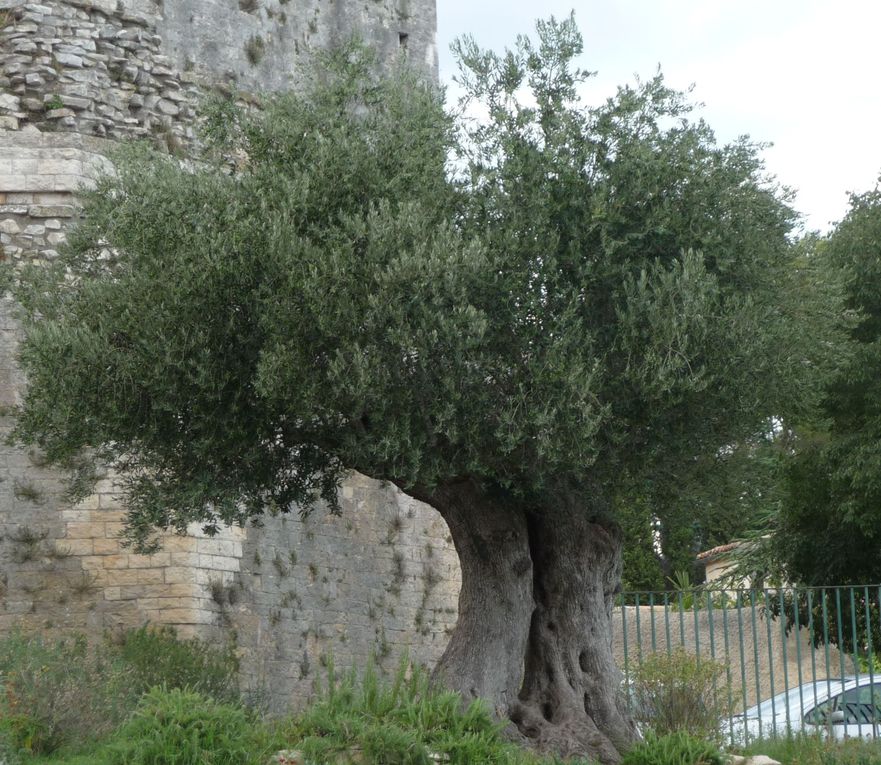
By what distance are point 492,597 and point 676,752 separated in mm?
2354

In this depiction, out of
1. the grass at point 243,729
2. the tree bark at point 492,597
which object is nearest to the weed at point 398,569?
the tree bark at point 492,597

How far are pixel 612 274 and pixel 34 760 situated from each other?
5.30 m

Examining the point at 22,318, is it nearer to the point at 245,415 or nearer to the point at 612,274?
the point at 245,415

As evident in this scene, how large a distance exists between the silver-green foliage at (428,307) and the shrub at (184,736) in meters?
1.92

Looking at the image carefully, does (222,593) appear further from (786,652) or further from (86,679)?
(786,652)

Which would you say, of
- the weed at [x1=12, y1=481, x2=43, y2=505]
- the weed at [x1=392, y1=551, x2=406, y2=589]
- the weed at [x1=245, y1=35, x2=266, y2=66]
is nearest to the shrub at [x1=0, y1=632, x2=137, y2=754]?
the weed at [x1=12, y1=481, x2=43, y2=505]

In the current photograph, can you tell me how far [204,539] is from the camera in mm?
13328

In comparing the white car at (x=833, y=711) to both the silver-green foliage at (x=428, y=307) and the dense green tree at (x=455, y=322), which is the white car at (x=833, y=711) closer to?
the dense green tree at (x=455, y=322)

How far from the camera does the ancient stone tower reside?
1292 cm

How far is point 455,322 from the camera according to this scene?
905cm

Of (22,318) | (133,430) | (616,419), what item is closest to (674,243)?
(616,419)

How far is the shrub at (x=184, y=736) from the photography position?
783 centimetres

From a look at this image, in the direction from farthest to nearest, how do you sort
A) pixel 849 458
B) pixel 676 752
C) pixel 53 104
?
pixel 849 458, pixel 53 104, pixel 676 752

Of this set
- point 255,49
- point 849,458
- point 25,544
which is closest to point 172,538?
point 25,544
